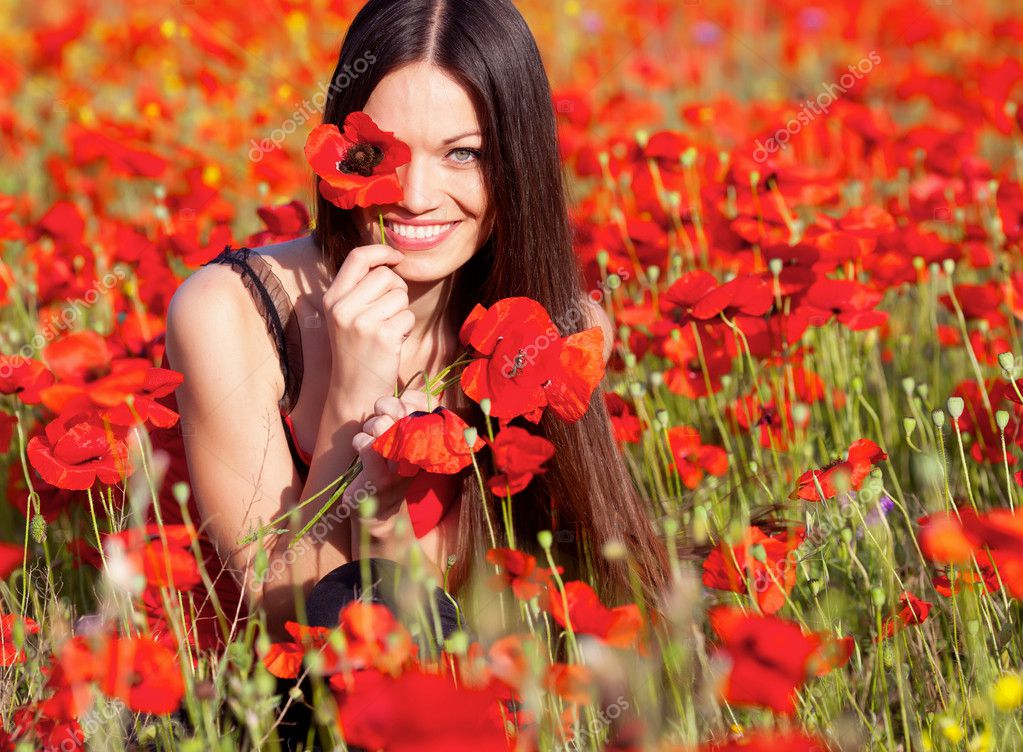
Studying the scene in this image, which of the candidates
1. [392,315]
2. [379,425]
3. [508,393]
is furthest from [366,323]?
[508,393]

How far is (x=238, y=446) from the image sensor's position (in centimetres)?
191

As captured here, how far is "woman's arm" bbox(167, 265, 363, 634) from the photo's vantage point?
1.86 metres

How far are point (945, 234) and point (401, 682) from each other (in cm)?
321

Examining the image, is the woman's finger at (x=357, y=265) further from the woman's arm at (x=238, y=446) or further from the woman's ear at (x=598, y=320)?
the woman's ear at (x=598, y=320)

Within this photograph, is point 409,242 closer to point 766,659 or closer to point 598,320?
point 598,320

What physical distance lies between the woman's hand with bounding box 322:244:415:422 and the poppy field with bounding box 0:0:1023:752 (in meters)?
0.11

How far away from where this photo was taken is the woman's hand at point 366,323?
5.76 ft

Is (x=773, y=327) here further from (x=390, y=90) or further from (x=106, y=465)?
(x=106, y=465)

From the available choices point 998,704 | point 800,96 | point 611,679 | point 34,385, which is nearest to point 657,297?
point 34,385

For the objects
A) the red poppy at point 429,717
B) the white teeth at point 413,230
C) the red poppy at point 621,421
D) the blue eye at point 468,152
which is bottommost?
the red poppy at point 429,717

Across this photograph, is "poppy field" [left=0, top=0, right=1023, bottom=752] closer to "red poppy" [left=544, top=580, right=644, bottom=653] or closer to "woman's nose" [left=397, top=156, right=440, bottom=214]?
"red poppy" [left=544, top=580, right=644, bottom=653]

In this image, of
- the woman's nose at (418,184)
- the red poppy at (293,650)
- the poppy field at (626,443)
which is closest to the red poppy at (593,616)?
the poppy field at (626,443)

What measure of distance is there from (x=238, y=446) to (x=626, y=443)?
92 centimetres

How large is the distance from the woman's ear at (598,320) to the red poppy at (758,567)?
784mm
